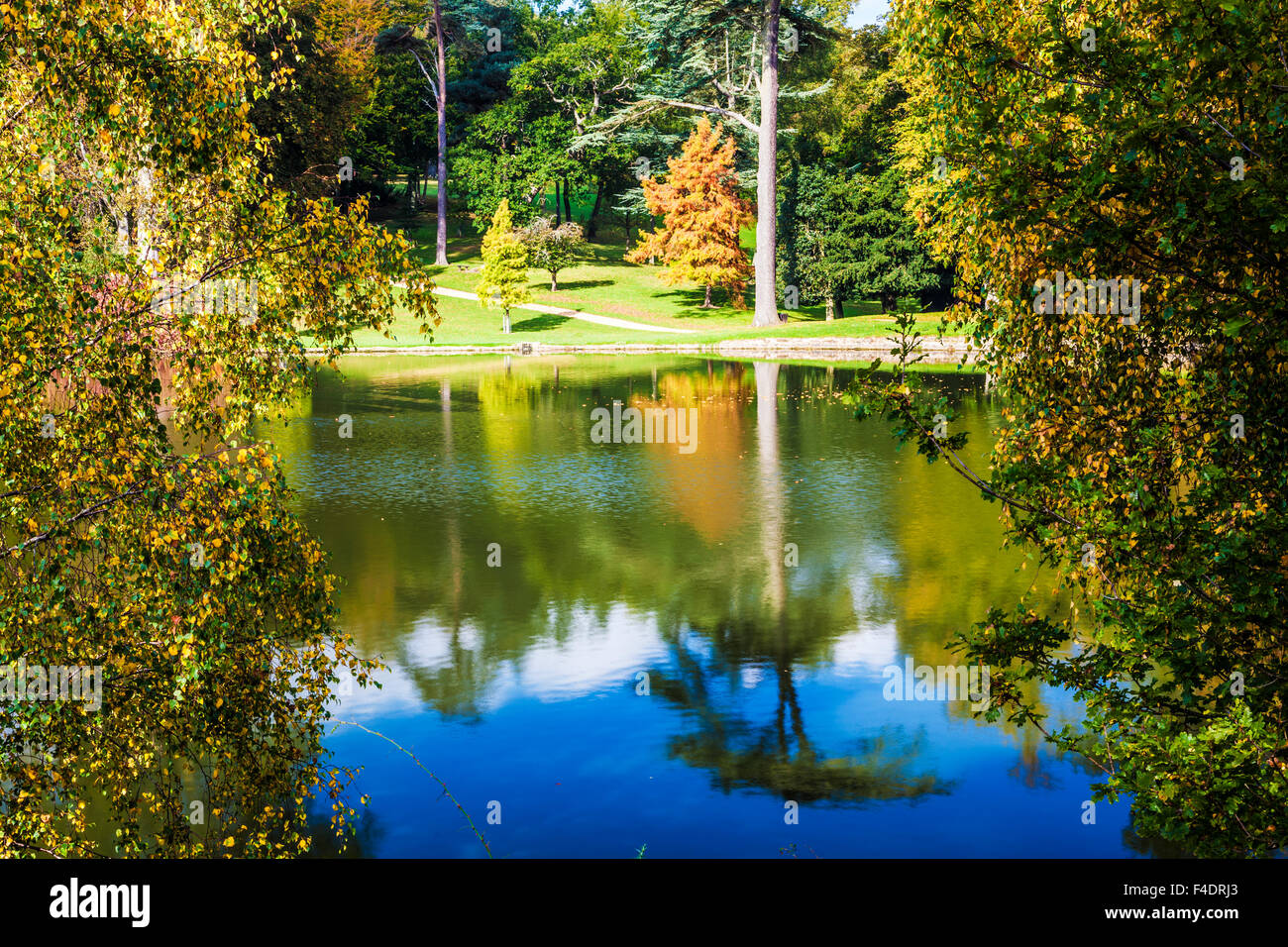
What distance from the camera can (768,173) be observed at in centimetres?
5284

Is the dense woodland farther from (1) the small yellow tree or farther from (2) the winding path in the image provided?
(2) the winding path

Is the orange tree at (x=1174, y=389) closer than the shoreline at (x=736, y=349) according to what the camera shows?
Yes

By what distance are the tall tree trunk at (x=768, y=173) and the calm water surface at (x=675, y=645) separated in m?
25.9

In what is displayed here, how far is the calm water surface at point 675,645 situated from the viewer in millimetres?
10305

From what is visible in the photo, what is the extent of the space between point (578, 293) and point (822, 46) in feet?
64.3

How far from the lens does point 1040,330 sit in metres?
9.68

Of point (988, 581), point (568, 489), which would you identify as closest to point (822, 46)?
point (568, 489)

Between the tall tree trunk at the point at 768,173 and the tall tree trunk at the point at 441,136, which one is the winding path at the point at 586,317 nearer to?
the tall tree trunk at the point at 768,173

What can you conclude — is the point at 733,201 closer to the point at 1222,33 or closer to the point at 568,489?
the point at 568,489

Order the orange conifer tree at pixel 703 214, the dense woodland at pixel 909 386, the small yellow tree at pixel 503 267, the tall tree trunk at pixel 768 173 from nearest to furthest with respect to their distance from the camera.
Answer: the dense woodland at pixel 909 386
the tall tree trunk at pixel 768 173
the small yellow tree at pixel 503 267
the orange conifer tree at pixel 703 214

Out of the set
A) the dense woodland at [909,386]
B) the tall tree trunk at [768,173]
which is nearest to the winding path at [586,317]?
the tall tree trunk at [768,173]

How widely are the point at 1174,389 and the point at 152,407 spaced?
7452 millimetres

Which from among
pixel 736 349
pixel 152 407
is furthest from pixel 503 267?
pixel 152 407
